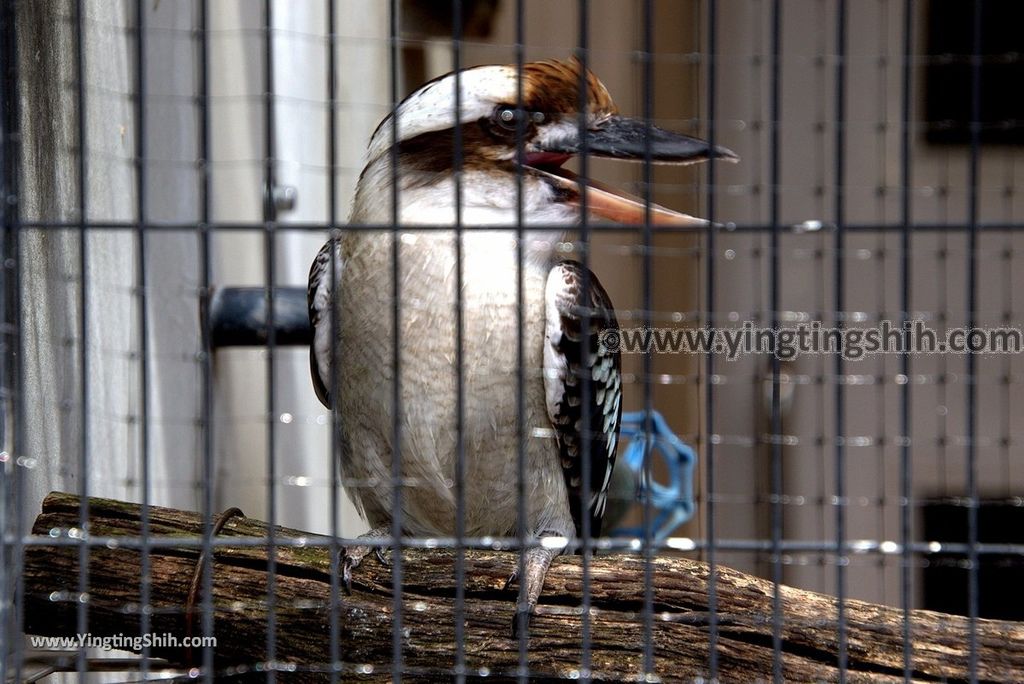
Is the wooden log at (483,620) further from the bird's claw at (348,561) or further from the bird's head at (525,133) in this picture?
the bird's head at (525,133)

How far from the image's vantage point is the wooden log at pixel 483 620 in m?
1.53

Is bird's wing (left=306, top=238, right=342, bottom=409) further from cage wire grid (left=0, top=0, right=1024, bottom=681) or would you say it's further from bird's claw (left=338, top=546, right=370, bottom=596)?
bird's claw (left=338, top=546, right=370, bottom=596)

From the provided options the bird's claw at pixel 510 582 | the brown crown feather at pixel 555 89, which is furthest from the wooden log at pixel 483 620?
the brown crown feather at pixel 555 89

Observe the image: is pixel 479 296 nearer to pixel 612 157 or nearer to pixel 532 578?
pixel 612 157

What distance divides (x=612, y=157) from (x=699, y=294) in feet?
1.79

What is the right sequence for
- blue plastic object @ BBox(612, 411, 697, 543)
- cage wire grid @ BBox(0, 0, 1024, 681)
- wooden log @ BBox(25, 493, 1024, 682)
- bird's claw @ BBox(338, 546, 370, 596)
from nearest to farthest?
cage wire grid @ BBox(0, 0, 1024, 681)
wooden log @ BBox(25, 493, 1024, 682)
bird's claw @ BBox(338, 546, 370, 596)
blue plastic object @ BBox(612, 411, 697, 543)

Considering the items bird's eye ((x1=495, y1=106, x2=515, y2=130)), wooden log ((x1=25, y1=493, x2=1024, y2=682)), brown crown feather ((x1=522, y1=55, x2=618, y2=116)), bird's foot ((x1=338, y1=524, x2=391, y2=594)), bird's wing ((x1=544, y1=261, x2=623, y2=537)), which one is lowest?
wooden log ((x1=25, y1=493, x2=1024, y2=682))

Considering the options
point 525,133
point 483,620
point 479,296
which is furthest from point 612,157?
point 483,620

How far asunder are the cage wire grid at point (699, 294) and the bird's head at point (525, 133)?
0.32 ft

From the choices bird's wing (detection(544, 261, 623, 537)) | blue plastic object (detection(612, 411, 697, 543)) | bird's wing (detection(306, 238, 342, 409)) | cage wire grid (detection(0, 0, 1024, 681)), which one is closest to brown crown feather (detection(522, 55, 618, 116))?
cage wire grid (detection(0, 0, 1024, 681))

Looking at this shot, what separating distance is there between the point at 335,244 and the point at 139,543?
0.72 metres

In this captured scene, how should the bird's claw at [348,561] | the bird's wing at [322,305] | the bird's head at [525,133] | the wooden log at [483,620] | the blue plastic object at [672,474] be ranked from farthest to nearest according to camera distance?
the blue plastic object at [672,474] → the bird's wing at [322,305] → the bird's head at [525,133] → the bird's claw at [348,561] → the wooden log at [483,620]

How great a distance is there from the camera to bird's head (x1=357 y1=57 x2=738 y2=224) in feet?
5.81

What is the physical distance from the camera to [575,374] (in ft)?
5.94
